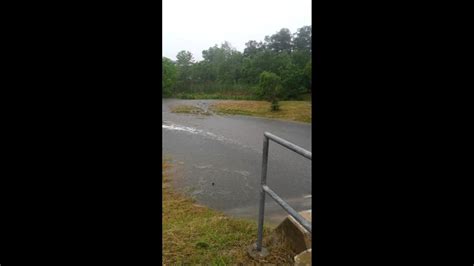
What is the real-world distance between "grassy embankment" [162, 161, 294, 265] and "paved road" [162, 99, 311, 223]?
241 millimetres

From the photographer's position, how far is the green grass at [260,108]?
6223mm

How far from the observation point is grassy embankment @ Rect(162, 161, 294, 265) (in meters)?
2.17

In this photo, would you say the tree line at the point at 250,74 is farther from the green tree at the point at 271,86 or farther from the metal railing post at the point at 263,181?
the metal railing post at the point at 263,181

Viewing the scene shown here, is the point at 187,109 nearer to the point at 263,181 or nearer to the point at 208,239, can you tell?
the point at 208,239

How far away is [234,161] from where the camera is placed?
15.3ft

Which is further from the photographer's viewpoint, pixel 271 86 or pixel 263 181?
pixel 271 86

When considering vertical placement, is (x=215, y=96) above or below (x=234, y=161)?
above

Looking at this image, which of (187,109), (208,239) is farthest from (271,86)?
(208,239)

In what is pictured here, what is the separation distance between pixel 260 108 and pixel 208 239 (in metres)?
4.52

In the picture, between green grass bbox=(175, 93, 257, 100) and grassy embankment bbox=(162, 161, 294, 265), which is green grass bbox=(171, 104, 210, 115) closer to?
green grass bbox=(175, 93, 257, 100)

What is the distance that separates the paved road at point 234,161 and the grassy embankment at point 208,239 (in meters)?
0.24
